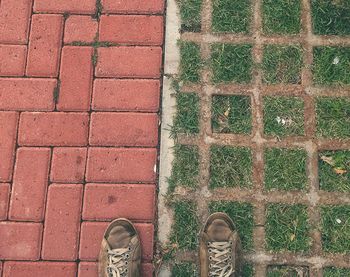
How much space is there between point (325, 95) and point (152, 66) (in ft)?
3.77

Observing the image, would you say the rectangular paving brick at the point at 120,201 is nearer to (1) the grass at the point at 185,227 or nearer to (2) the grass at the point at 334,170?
(1) the grass at the point at 185,227

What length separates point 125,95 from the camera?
9.80 ft

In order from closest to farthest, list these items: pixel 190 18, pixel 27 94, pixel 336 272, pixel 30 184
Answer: pixel 336 272 < pixel 30 184 < pixel 27 94 < pixel 190 18

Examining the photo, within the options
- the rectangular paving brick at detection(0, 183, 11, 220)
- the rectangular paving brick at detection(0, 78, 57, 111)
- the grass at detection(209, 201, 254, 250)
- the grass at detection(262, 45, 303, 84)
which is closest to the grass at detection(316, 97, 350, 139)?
the grass at detection(262, 45, 303, 84)

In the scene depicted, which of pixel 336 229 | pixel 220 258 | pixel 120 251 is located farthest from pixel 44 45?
pixel 336 229

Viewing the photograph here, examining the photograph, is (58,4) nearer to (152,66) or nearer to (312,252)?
(152,66)

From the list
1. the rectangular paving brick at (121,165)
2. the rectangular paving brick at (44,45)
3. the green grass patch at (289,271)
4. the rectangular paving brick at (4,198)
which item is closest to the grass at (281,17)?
the rectangular paving brick at (121,165)

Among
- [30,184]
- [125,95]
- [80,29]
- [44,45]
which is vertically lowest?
[30,184]

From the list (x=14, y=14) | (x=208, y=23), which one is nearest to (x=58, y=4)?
(x=14, y=14)

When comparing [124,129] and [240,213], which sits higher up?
[124,129]

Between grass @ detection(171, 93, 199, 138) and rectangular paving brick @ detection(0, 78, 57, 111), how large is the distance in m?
0.81

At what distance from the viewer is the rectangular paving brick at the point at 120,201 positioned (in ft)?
9.39

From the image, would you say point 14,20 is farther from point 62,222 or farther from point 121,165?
point 62,222

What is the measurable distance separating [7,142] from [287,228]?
185 cm
